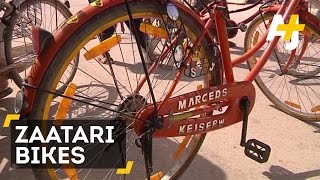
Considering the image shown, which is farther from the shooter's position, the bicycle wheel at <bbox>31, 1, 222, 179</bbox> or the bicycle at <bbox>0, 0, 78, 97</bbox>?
the bicycle at <bbox>0, 0, 78, 97</bbox>

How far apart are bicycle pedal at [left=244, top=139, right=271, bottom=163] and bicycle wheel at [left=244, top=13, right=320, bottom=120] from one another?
88 centimetres

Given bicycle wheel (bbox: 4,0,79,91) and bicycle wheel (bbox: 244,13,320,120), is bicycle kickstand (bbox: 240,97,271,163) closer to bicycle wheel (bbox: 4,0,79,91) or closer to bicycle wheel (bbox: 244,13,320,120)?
bicycle wheel (bbox: 244,13,320,120)

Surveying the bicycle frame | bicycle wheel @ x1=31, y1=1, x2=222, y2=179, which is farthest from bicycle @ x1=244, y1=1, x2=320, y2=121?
the bicycle frame

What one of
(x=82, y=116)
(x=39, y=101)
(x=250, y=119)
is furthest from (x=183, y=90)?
(x=39, y=101)

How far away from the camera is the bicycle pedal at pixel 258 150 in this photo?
2.52 m

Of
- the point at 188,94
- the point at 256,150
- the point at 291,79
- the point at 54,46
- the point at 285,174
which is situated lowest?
the point at 285,174

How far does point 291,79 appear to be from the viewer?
13.3 ft

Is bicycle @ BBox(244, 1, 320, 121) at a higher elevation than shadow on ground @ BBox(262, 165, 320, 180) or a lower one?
higher

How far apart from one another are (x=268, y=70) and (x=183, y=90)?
108cm

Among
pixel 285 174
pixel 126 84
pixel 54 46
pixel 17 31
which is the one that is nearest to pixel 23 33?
pixel 17 31

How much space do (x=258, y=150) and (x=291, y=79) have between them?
5.73 ft

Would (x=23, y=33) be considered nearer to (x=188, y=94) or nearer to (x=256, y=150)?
(x=188, y=94)

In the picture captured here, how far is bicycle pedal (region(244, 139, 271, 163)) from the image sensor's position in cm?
252

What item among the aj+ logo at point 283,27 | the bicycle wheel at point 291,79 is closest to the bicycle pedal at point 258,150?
the aj+ logo at point 283,27
